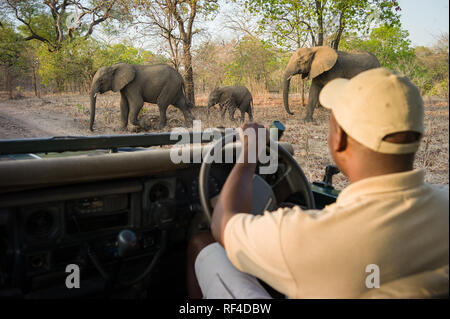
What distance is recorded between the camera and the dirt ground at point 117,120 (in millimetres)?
5273

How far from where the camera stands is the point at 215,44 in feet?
36.0

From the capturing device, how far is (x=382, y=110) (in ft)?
2.70

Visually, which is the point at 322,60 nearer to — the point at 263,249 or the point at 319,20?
the point at 319,20

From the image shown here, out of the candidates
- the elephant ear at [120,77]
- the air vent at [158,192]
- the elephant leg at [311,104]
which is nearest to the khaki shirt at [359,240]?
the air vent at [158,192]

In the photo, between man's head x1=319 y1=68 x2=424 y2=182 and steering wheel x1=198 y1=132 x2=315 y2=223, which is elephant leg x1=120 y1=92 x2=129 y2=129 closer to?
steering wheel x1=198 y1=132 x2=315 y2=223

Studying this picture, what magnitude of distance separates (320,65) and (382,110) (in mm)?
9188

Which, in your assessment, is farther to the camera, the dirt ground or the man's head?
the dirt ground

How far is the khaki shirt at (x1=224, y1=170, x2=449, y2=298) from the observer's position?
29.4 inches

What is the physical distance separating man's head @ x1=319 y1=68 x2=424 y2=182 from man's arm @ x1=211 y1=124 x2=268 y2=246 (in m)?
0.37

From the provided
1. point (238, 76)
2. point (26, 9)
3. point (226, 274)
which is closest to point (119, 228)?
point (226, 274)

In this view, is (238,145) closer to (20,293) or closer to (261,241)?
(261,241)

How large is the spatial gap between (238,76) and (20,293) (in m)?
12.9

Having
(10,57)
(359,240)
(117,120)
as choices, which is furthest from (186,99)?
(359,240)
